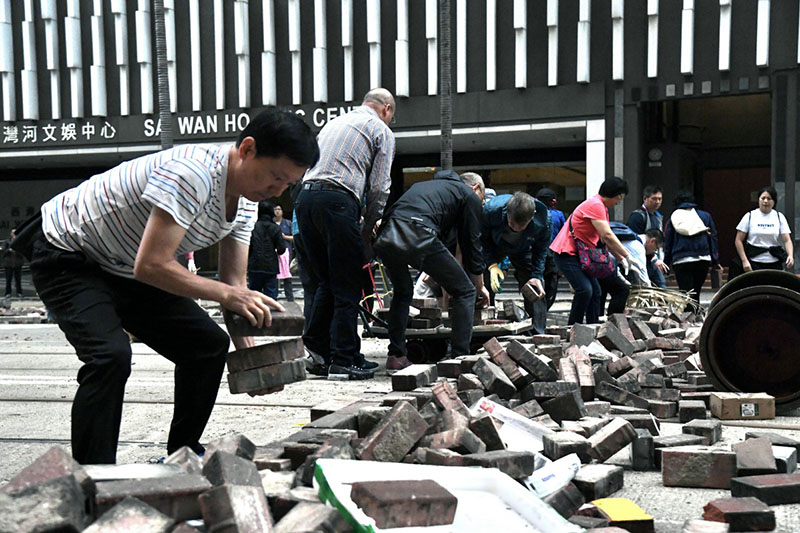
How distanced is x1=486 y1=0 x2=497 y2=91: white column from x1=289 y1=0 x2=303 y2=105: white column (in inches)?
207

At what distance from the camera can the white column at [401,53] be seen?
21500mm

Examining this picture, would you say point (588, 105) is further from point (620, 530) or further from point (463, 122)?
point (620, 530)

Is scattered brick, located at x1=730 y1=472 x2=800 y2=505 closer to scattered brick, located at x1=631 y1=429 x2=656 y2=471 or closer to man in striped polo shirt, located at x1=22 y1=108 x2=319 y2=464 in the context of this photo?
scattered brick, located at x1=631 y1=429 x2=656 y2=471

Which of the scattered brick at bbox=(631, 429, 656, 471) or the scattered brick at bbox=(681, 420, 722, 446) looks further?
the scattered brick at bbox=(681, 420, 722, 446)

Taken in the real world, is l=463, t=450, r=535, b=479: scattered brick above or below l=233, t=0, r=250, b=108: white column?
below

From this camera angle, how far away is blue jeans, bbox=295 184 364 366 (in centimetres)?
602

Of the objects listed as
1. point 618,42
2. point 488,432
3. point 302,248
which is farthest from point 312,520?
point 618,42

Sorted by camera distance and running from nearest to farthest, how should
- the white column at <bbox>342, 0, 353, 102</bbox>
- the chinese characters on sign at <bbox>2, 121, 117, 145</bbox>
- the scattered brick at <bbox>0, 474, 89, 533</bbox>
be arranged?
the scattered brick at <bbox>0, 474, 89, 533</bbox>
the white column at <bbox>342, 0, 353, 102</bbox>
the chinese characters on sign at <bbox>2, 121, 117, 145</bbox>

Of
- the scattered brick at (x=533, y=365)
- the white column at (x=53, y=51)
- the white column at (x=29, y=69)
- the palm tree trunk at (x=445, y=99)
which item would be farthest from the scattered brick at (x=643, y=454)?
the white column at (x=29, y=69)

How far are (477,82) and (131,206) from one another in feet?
61.5

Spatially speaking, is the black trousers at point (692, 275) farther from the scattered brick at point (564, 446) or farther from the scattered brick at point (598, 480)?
the scattered brick at point (598, 480)

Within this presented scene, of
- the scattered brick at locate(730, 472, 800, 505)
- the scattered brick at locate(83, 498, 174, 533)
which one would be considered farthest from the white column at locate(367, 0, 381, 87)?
the scattered brick at locate(83, 498, 174, 533)

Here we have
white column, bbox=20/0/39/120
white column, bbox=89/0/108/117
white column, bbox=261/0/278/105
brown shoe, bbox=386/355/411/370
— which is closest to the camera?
brown shoe, bbox=386/355/411/370

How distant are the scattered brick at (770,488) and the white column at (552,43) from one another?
1815 cm
